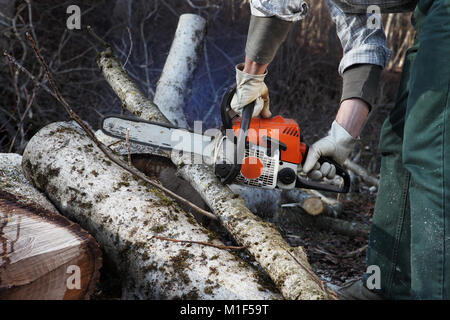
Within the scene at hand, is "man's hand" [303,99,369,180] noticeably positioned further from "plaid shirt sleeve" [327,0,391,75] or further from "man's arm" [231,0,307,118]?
"man's arm" [231,0,307,118]

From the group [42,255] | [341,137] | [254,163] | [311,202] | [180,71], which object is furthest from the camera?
[180,71]

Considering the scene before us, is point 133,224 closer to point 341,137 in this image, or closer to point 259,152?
point 259,152

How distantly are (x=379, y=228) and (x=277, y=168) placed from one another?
0.62 meters

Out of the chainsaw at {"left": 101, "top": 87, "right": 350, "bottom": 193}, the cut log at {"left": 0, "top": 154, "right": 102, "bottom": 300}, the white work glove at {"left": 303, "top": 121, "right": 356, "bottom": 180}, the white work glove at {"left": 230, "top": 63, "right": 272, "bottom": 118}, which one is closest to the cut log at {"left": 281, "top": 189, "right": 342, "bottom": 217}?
the chainsaw at {"left": 101, "top": 87, "right": 350, "bottom": 193}

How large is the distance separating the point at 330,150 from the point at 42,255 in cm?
127

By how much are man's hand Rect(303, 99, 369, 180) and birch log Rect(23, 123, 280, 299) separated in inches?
23.8

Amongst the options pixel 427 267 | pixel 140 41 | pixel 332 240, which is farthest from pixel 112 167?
pixel 140 41

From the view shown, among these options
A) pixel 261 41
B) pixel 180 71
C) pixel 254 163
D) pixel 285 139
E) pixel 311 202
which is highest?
pixel 261 41

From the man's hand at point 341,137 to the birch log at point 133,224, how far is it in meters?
0.60

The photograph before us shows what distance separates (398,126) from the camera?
1742mm

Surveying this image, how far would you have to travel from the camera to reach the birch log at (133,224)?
138cm

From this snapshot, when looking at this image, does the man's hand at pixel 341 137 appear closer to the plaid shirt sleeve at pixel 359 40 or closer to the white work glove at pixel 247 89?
the plaid shirt sleeve at pixel 359 40

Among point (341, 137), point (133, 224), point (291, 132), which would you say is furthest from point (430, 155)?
point (133, 224)

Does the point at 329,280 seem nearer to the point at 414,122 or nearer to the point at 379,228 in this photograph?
the point at 379,228
